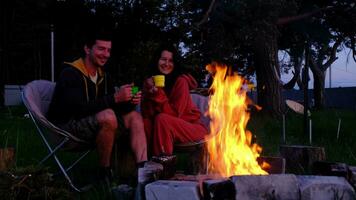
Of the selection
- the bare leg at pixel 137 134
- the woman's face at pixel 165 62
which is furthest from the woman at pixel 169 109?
the bare leg at pixel 137 134

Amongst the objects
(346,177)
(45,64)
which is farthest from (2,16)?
(346,177)

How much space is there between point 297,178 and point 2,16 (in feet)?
64.9

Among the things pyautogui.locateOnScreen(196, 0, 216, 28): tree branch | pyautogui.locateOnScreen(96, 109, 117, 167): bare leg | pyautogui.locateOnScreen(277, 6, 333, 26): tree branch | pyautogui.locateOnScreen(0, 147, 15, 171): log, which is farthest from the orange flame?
pyautogui.locateOnScreen(277, 6, 333, 26): tree branch

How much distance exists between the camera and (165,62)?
4.14 m

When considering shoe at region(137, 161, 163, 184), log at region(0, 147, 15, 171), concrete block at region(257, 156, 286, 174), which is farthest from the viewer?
log at region(0, 147, 15, 171)

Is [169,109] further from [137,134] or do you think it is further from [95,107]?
[95,107]

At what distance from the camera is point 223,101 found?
12.3ft

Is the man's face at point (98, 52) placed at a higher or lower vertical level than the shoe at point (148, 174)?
higher

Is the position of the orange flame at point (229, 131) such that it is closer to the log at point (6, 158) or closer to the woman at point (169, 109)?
the woman at point (169, 109)

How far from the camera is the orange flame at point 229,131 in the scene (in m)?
3.29

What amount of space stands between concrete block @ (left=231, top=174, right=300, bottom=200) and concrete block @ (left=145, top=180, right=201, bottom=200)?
206 millimetres

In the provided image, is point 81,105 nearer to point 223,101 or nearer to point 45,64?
point 223,101

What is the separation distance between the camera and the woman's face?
13.5 ft

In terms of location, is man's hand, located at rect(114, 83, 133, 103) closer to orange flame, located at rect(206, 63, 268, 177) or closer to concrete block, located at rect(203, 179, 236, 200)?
orange flame, located at rect(206, 63, 268, 177)
